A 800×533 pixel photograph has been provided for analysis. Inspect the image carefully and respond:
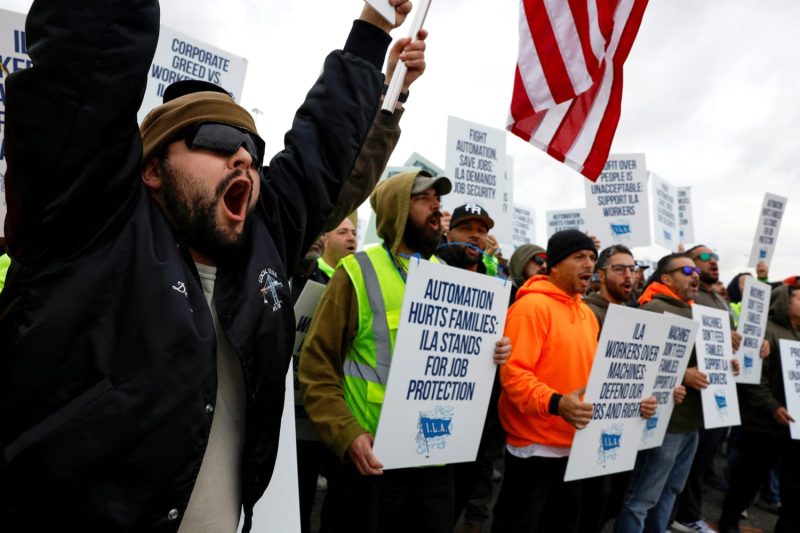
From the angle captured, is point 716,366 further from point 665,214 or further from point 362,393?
point 665,214

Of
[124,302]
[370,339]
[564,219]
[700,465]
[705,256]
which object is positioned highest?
[564,219]

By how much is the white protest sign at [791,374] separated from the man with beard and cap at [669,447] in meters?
0.88

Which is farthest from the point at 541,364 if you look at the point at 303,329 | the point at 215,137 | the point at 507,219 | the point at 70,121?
the point at 507,219

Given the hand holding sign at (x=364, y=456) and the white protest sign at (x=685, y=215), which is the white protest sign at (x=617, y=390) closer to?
the hand holding sign at (x=364, y=456)

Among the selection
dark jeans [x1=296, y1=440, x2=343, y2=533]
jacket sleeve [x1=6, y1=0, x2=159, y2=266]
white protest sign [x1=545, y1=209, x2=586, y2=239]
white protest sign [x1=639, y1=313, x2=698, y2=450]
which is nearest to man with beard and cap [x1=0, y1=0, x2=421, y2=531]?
jacket sleeve [x1=6, y1=0, x2=159, y2=266]

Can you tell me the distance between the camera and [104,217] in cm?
111

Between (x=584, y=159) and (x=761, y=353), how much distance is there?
3658 mm

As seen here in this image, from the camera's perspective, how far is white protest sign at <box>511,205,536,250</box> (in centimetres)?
1055

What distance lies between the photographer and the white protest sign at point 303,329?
9.71ft

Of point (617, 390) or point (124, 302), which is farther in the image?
point (617, 390)

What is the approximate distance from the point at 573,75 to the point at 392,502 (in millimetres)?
2326

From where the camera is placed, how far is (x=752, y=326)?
17.8 ft

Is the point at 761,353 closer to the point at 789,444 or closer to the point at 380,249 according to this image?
the point at 789,444

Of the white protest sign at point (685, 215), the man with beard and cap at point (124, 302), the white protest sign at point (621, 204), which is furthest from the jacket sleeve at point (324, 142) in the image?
the white protest sign at point (685, 215)
